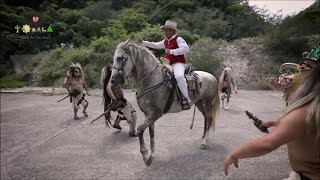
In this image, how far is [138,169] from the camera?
438cm

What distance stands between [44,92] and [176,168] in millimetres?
10024

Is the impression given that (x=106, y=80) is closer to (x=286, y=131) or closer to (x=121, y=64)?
(x=121, y=64)

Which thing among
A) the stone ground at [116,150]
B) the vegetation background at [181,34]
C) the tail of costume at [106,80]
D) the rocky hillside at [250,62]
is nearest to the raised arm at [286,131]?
the stone ground at [116,150]

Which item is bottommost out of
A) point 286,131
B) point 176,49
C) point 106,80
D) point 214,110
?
point 214,110

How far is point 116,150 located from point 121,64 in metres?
2.04

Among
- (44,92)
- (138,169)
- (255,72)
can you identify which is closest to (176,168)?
(138,169)

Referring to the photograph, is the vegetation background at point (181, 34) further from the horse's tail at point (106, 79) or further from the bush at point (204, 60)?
the horse's tail at point (106, 79)

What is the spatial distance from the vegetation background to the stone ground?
523 centimetres

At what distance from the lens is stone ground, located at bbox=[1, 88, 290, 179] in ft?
13.9

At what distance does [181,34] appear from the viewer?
1962 centimetres

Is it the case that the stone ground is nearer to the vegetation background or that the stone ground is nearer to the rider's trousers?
the rider's trousers

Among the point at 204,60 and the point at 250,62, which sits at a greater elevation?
the point at 204,60

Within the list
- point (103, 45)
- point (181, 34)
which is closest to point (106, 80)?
point (103, 45)

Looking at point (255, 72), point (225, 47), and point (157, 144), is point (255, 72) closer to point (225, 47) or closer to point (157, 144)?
point (225, 47)
